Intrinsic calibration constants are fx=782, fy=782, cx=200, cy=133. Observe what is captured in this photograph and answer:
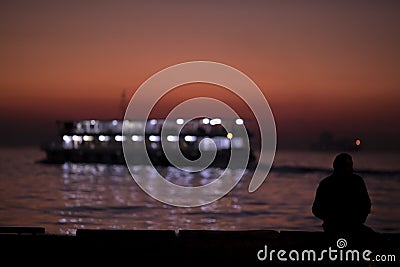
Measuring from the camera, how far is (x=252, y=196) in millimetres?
45562

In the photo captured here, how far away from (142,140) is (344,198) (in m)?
100

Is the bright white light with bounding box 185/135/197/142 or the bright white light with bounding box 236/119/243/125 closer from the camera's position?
the bright white light with bounding box 236/119/243/125

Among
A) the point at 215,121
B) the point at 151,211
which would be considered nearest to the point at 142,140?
the point at 215,121

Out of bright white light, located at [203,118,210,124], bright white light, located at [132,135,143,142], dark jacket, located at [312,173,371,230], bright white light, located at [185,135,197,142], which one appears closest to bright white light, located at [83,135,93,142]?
bright white light, located at [132,135,143,142]

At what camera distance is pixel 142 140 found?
107 meters

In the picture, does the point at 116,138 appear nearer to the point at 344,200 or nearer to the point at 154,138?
the point at 154,138

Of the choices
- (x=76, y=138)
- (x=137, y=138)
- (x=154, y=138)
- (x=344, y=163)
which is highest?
(x=137, y=138)

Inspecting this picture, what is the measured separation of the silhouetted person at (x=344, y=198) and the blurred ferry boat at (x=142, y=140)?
88401mm

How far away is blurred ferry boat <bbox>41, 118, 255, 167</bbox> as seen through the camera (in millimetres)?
97812

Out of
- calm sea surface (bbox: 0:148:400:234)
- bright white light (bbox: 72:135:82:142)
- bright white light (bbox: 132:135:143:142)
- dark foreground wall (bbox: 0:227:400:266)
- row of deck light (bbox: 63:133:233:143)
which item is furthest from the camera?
bright white light (bbox: 132:135:143:142)

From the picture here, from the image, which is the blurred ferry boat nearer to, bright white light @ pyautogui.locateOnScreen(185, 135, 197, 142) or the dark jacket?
bright white light @ pyautogui.locateOnScreen(185, 135, 197, 142)

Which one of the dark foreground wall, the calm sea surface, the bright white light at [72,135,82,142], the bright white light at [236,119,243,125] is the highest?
the bright white light at [72,135,82,142]

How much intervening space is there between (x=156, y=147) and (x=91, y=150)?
867 cm

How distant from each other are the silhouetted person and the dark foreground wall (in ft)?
1.68
